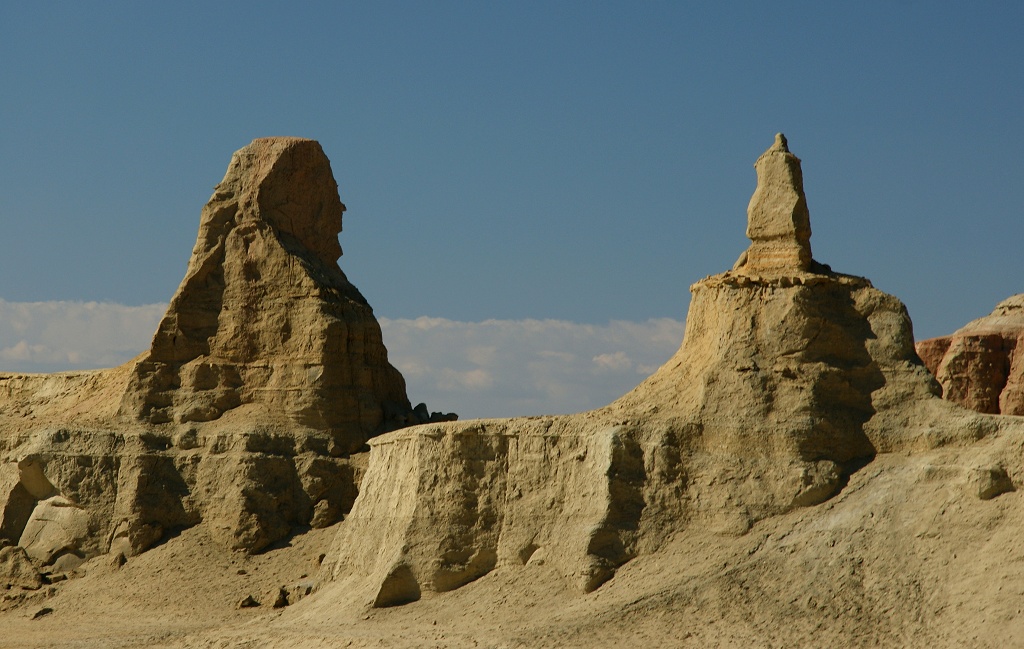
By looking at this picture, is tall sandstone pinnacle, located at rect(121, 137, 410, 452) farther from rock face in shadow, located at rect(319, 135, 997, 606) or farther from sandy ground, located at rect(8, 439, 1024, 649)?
sandy ground, located at rect(8, 439, 1024, 649)

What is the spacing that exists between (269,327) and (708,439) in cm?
1601

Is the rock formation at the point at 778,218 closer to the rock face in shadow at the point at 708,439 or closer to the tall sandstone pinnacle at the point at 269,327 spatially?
the rock face in shadow at the point at 708,439

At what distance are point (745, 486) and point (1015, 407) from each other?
19.8 meters

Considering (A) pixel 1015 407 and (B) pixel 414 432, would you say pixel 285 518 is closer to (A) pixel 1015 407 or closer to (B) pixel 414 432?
(B) pixel 414 432

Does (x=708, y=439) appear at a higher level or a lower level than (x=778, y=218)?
lower

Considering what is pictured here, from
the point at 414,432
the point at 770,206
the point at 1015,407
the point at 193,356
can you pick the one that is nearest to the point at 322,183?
the point at 193,356

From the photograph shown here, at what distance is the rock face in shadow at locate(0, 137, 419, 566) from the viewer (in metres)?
44.2

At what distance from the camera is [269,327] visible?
46438 mm

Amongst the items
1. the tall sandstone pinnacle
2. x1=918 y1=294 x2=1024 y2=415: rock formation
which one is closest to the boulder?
the tall sandstone pinnacle

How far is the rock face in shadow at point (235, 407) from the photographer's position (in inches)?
1741

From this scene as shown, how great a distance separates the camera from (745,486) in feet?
109

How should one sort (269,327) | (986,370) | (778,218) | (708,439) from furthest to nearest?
(986,370) < (269,327) < (778,218) < (708,439)

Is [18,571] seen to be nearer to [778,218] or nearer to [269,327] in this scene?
[269,327]

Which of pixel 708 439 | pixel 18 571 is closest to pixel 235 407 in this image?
pixel 18 571
